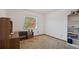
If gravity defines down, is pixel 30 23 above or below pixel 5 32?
above

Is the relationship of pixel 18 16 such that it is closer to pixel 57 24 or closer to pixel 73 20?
pixel 57 24

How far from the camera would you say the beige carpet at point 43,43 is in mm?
1932

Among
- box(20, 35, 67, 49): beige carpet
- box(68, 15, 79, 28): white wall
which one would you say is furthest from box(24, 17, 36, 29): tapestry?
box(68, 15, 79, 28): white wall

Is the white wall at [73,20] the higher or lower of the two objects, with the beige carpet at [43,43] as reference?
higher

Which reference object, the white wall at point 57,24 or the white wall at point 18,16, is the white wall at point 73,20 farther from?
the white wall at point 18,16

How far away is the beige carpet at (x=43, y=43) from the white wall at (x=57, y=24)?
10cm

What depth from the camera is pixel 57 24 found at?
Answer: 199 centimetres

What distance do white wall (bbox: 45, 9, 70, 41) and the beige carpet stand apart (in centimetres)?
10

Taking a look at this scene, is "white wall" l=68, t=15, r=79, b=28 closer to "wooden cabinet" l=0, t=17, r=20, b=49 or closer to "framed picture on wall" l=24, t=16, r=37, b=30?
"framed picture on wall" l=24, t=16, r=37, b=30

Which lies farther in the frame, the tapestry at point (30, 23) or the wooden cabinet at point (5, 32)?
the tapestry at point (30, 23)

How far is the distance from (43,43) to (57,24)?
0.44 m

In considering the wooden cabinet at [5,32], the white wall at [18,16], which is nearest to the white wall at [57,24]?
the white wall at [18,16]

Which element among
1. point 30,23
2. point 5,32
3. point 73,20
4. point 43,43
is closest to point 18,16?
point 30,23
